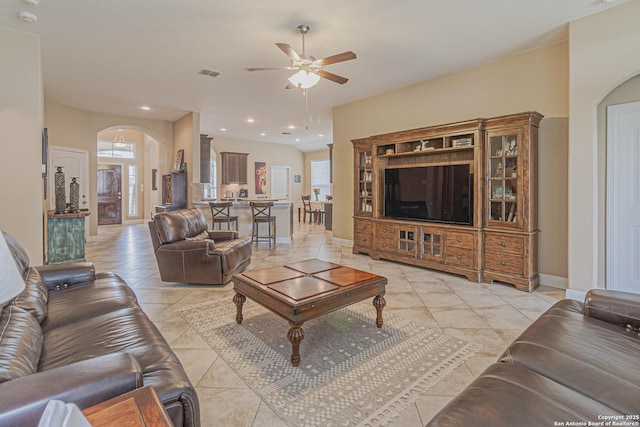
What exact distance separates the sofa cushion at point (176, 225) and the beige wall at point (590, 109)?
4585 mm

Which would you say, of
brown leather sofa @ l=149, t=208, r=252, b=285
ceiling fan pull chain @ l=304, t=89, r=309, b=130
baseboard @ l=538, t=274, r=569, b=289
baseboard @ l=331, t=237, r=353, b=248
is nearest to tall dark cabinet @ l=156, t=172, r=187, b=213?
ceiling fan pull chain @ l=304, t=89, r=309, b=130

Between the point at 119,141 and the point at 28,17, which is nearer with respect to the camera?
the point at 28,17

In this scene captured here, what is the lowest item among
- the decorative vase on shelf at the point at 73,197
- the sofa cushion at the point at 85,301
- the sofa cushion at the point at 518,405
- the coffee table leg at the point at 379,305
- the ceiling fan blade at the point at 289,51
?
the coffee table leg at the point at 379,305

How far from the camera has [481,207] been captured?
4.15 meters

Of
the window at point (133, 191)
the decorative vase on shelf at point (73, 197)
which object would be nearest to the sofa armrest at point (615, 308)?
the decorative vase on shelf at point (73, 197)

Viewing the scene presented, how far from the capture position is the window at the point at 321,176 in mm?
12484

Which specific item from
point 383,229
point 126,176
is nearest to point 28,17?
point 383,229

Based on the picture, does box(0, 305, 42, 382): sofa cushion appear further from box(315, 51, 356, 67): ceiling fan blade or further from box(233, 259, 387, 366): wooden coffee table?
box(315, 51, 356, 67): ceiling fan blade

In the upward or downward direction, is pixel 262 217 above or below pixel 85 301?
above

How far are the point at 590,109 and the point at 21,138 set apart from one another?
247 inches

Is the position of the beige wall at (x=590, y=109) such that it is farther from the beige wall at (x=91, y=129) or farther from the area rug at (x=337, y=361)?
the beige wall at (x=91, y=129)

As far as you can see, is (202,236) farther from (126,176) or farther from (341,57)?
(126,176)

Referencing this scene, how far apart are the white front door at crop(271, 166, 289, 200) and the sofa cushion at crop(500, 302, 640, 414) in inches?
424

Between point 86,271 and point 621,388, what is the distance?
11.0 feet
